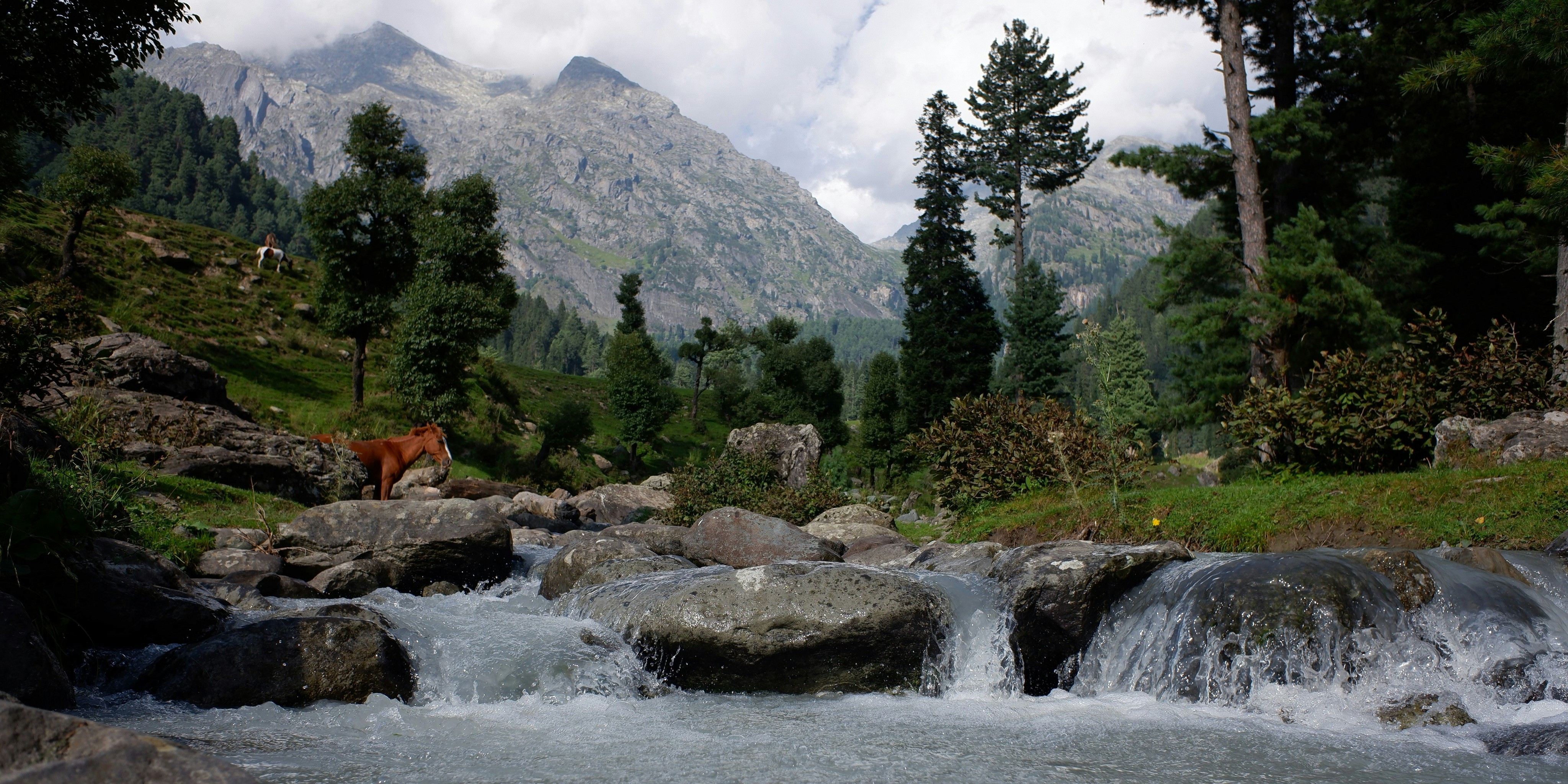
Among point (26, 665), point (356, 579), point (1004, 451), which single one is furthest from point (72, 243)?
point (1004, 451)

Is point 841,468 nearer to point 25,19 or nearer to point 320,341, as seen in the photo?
point 320,341

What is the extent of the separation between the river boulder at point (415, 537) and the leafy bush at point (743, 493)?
690 cm

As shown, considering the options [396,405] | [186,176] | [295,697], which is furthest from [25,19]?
[186,176]

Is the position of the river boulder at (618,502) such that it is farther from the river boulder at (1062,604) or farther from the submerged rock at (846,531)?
the river boulder at (1062,604)

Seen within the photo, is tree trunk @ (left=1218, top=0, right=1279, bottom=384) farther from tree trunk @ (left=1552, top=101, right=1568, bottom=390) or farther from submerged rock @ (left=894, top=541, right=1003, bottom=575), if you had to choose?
submerged rock @ (left=894, top=541, right=1003, bottom=575)

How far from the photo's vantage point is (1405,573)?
722 cm

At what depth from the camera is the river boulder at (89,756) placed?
9.55ft

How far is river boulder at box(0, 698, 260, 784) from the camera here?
115 inches

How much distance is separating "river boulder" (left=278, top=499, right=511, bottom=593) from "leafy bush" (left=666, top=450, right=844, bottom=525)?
22.6ft

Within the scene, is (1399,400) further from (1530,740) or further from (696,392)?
(696,392)

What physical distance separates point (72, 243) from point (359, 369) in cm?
1272

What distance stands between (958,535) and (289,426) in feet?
81.1

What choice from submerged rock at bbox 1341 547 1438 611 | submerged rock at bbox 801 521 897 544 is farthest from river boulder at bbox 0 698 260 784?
submerged rock at bbox 801 521 897 544

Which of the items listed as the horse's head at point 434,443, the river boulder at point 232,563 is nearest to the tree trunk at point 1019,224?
the horse's head at point 434,443
